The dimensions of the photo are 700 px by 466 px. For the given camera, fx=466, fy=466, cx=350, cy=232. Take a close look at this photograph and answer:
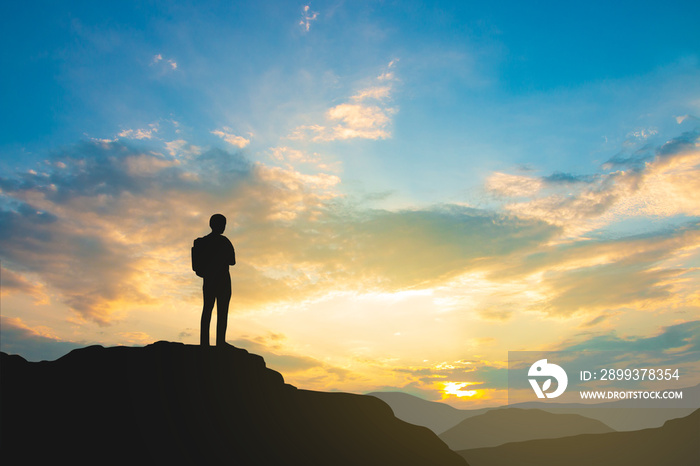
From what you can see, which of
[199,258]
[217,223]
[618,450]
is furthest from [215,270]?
[618,450]

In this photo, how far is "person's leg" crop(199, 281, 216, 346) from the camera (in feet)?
52.6

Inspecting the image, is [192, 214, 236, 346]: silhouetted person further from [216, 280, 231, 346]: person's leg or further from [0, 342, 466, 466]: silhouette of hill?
[0, 342, 466, 466]: silhouette of hill

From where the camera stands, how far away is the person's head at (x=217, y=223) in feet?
53.6

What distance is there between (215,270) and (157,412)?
475cm

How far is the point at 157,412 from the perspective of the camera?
45.3ft

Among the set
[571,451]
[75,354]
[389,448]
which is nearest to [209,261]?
[75,354]

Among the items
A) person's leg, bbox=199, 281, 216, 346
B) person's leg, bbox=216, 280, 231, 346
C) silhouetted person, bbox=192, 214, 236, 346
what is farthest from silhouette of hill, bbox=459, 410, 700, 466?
person's leg, bbox=199, 281, 216, 346

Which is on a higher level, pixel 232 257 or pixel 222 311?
pixel 232 257

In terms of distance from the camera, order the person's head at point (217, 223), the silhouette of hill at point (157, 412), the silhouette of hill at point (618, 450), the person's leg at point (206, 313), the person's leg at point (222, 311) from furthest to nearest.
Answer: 1. the silhouette of hill at point (618, 450)
2. the person's head at point (217, 223)
3. the person's leg at point (222, 311)
4. the person's leg at point (206, 313)
5. the silhouette of hill at point (157, 412)

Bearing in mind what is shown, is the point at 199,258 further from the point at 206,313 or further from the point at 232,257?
the point at 206,313

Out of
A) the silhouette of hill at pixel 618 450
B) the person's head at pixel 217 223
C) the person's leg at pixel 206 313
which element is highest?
the person's head at pixel 217 223

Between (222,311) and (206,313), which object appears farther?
(222,311)

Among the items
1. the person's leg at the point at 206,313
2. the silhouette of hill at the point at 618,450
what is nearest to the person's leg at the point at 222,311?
the person's leg at the point at 206,313

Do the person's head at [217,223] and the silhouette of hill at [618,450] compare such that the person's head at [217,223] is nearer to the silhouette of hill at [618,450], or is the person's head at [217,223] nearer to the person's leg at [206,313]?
the person's leg at [206,313]
